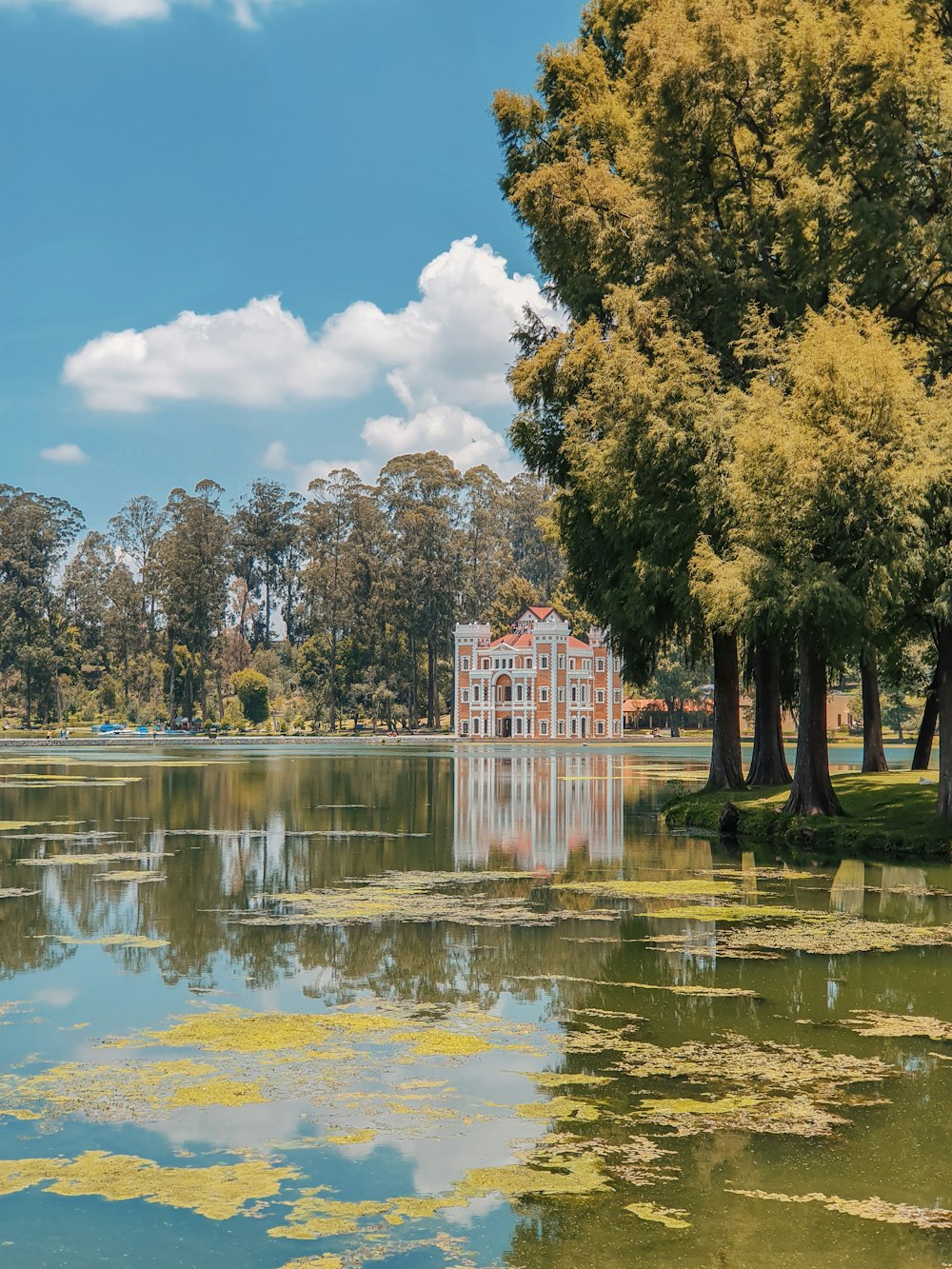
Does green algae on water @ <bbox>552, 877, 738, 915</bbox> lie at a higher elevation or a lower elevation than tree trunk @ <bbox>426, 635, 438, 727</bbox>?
lower

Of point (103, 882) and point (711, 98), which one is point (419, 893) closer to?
point (103, 882)

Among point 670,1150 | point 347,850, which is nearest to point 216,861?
point 347,850

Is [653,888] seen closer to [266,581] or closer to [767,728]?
[767,728]

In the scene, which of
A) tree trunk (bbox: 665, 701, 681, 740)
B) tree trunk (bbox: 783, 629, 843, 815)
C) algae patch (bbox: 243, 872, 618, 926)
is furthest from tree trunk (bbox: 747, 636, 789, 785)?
tree trunk (bbox: 665, 701, 681, 740)

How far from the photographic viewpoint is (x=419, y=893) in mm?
16859

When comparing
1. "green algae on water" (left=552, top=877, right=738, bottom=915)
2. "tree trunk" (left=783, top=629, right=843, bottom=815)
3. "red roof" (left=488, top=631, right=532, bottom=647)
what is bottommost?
"green algae on water" (left=552, top=877, right=738, bottom=915)

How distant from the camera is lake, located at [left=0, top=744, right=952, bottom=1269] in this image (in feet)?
20.9

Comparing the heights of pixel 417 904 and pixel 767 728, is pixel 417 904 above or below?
below

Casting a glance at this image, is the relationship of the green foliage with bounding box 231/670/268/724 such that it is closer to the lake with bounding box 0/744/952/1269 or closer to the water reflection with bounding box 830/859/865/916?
the lake with bounding box 0/744/952/1269

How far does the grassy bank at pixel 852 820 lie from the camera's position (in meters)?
22.0

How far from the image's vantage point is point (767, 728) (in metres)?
30.7

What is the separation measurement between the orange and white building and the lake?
8685cm

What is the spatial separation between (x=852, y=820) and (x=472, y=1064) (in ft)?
52.1

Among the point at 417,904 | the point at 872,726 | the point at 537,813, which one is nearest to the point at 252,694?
the point at 537,813
